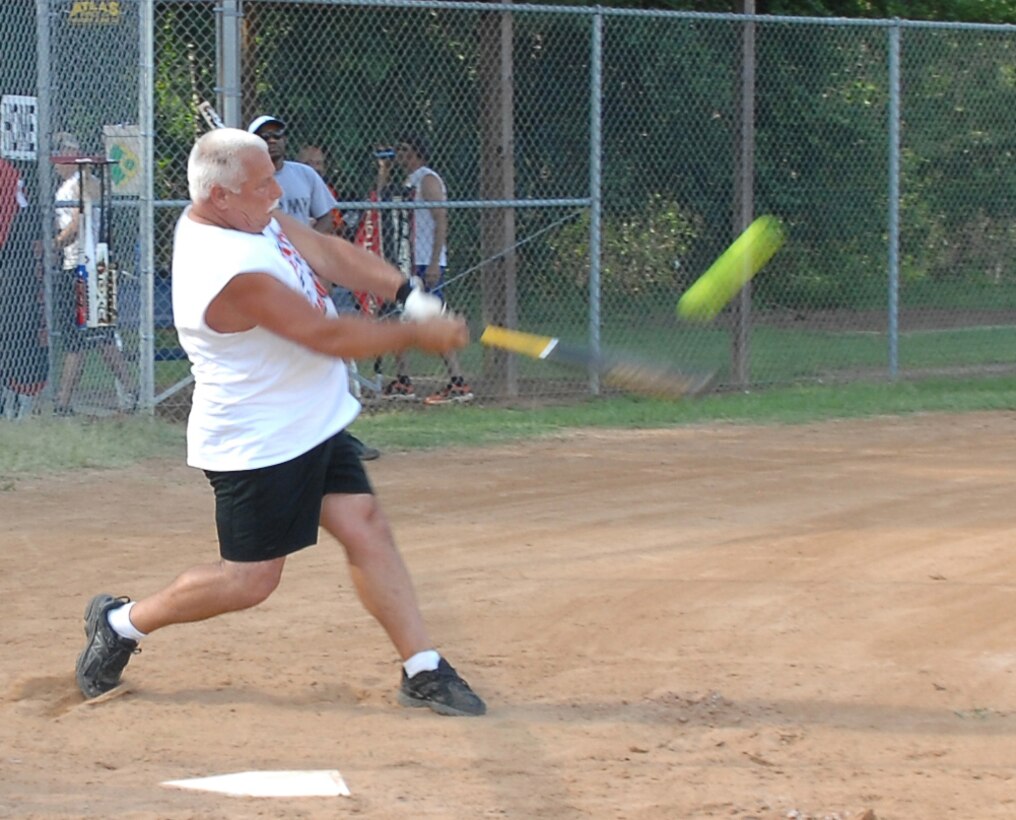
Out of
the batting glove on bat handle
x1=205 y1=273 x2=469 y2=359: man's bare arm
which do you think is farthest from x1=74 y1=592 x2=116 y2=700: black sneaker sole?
the batting glove on bat handle

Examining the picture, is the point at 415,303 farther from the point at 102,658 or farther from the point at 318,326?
the point at 102,658

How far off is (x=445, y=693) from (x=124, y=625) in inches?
43.3

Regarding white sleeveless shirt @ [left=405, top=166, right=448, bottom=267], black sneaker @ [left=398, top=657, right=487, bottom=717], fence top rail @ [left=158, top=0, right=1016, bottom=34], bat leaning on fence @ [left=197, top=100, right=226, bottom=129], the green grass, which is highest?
fence top rail @ [left=158, top=0, right=1016, bottom=34]

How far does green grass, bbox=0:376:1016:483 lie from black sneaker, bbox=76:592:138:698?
12.4 ft

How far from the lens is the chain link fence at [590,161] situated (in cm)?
1099

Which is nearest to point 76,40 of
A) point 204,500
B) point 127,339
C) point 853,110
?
point 127,339

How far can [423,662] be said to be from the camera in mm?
5281

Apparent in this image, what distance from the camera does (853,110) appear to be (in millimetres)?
15016

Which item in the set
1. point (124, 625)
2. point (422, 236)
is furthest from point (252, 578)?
point (422, 236)

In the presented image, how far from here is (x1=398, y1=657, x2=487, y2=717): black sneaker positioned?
523 cm

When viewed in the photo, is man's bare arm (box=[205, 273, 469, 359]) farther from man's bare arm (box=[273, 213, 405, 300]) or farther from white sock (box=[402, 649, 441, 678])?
white sock (box=[402, 649, 441, 678])

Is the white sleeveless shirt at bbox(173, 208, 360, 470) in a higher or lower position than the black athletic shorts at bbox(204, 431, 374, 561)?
higher

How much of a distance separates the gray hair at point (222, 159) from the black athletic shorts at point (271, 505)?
2.82 ft

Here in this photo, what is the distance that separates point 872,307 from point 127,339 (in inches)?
295
